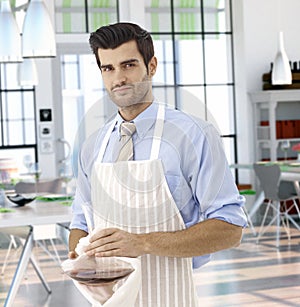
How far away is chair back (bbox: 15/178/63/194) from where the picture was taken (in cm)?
848

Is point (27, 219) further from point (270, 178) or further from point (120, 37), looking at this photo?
point (270, 178)

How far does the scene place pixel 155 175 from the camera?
6.77 feet

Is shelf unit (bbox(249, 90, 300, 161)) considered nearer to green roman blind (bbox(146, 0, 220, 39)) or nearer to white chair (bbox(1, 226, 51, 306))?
green roman blind (bbox(146, 0, 220, 39))

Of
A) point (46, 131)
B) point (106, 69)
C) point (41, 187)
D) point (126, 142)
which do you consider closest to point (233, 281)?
point (41, 187)

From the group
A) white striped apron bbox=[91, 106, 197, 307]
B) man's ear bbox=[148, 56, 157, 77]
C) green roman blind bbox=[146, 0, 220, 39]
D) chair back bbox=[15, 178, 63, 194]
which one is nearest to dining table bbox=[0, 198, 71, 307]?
chair back bbox=[15, 178, 63, 194]

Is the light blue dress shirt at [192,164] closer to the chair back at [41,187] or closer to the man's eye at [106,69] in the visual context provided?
the man's eye at [106,69]

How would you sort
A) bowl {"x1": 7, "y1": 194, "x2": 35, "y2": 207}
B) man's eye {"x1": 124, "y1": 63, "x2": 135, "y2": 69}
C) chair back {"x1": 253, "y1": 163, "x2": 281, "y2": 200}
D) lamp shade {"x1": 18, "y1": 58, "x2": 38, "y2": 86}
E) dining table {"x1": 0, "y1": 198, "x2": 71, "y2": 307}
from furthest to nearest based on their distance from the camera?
lamp shade {"x1": 18, "y1": 58, "x2": 38, "y2": 86}
chair back {"x1": 253, "y1": 163, "x2": 281, "y2": 200}
bowl {"x1": 7, "y1": 194, "x2": 35, "y2": 207}
dining table {"x1": 0, "y1": 198, "x2": 71, "y2": 307}
man's eye {"x1": 124, "y1": 63, "x2": 135, "y2": 69}

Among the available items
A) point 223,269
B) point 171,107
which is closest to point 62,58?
point 223,269

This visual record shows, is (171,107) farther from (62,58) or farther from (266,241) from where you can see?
(62,58)

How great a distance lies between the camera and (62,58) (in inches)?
476

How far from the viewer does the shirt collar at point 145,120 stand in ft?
6.80

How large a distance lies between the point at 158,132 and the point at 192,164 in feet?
0.36

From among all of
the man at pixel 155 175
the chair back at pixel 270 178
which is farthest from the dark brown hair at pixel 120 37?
the chair back at pixel 270 178

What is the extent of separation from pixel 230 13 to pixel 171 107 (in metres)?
11.0
